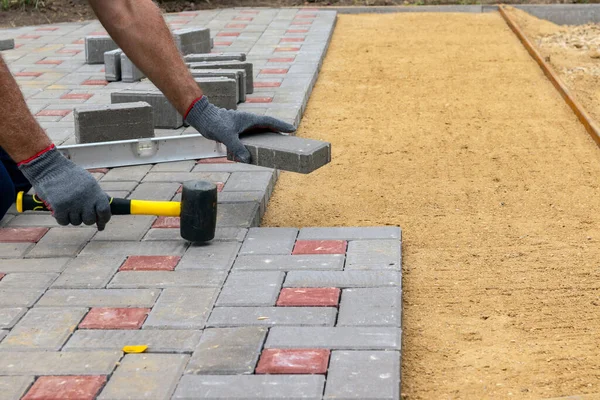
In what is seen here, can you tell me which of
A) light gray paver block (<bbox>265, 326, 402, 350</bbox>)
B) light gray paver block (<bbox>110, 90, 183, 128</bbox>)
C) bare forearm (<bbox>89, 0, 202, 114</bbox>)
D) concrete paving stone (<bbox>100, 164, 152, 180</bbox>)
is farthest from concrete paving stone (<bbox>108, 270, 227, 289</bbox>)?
light gray paver block (<bbox>110, 90, 183, 128</bbox>)

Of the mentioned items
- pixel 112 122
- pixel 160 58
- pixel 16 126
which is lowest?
pixel 112 122

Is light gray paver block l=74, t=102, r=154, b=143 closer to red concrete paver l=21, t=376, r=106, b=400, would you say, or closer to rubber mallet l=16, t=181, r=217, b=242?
rubber mallet l=16, t=181, r=217, b=242

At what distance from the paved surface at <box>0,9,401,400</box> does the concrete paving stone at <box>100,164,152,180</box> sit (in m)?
0.01

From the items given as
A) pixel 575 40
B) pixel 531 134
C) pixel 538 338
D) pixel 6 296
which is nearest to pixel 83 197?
pixel 6 296

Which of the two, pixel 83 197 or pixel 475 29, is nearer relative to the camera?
pixel 83 197

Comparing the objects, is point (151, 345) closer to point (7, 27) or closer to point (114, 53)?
point (114, 53)

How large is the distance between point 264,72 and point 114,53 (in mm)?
1165

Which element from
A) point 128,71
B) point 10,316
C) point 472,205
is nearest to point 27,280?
point 10,316

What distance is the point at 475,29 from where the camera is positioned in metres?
9.28

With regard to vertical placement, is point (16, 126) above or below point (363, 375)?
above

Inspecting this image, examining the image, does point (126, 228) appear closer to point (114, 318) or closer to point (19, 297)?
point (19, 297)

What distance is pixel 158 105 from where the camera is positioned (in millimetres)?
5520

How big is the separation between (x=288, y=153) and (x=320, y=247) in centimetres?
47

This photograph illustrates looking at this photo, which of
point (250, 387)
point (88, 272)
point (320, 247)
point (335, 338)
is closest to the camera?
point (250, 387)
